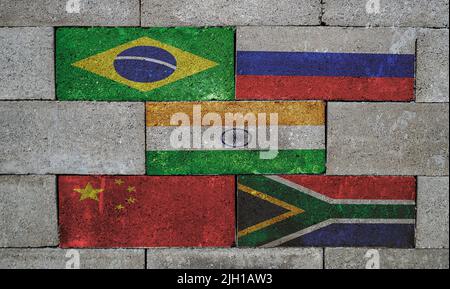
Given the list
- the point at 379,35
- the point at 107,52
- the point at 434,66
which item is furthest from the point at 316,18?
the point at 107,52

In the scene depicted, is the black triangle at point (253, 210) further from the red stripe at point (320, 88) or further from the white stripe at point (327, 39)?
the white stripe at point (327, 39)

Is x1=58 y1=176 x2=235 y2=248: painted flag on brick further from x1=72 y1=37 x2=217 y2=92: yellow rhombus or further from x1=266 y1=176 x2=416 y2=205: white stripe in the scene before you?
x1=72 y1=37 x2=217 y2=92: yellow rhombus

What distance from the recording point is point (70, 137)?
2555mm

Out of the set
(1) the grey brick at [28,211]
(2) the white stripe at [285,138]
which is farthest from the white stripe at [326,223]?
(1) the grey brick at [28,211]

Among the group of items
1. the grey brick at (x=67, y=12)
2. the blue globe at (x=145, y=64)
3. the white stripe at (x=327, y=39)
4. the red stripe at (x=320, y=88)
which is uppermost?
the grey brick at (x=67, y=12)

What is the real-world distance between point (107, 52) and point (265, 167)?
1824 mm

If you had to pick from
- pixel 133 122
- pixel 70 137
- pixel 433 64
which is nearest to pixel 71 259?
pixel 70 137

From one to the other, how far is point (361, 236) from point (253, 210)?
1.08 meters

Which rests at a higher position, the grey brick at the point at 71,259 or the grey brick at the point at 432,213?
the grey brick at the point at 432,213

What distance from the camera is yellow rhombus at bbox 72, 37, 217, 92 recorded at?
8.30ft

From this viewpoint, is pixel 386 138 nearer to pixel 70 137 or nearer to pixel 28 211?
pixel 70 137

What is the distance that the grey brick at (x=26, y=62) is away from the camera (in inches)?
99.3

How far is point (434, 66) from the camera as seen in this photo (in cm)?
257

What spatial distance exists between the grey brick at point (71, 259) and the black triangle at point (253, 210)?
1020 millimetres
